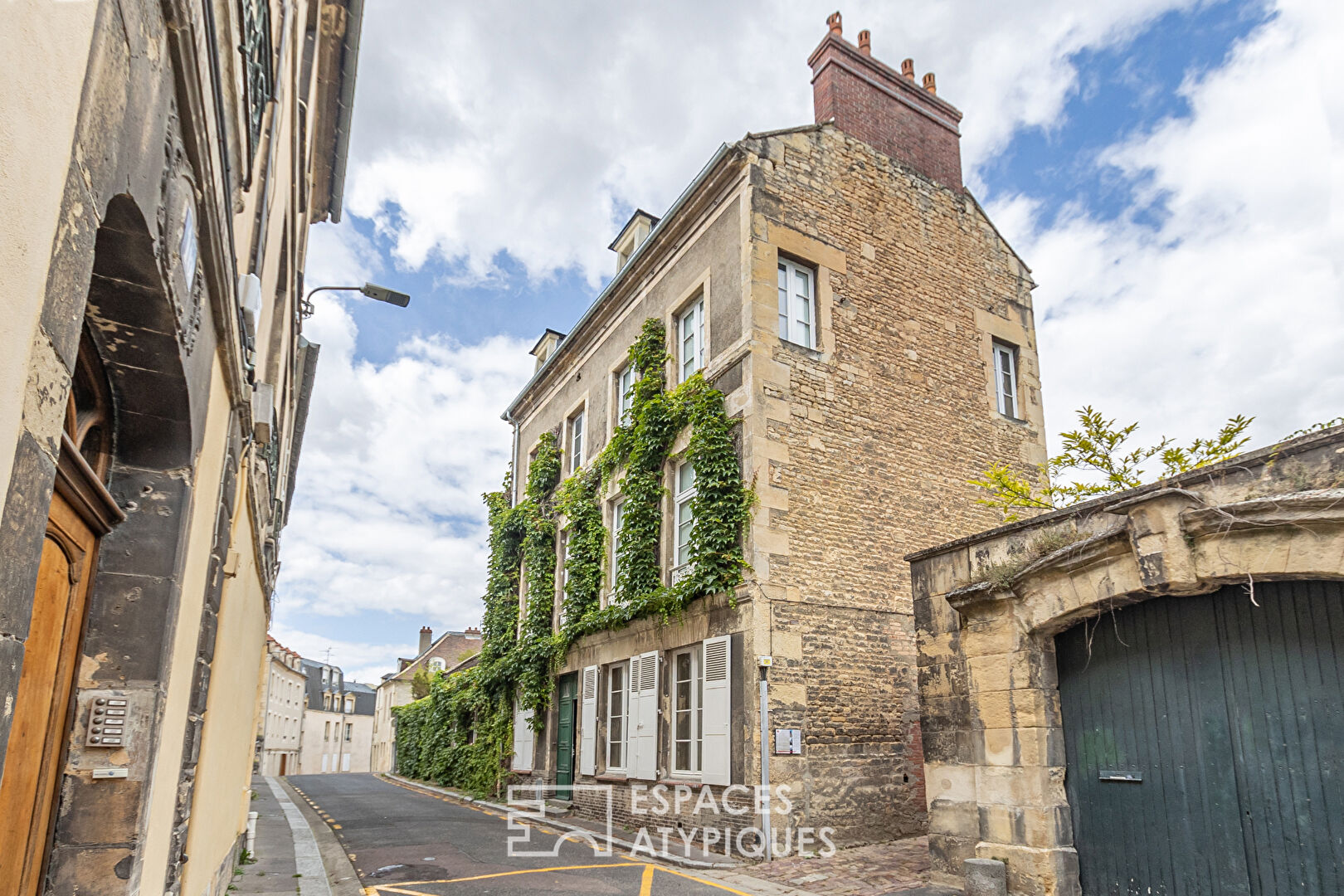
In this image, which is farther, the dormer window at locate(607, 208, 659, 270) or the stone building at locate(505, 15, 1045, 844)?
the dormer window at locate(607, 208, 659, 270)

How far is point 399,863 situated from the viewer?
9.76 m

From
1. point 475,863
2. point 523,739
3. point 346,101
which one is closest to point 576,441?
point 523,739

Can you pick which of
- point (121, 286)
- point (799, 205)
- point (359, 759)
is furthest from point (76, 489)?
point (359, 759)

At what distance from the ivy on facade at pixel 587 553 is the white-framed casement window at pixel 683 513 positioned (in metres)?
0.27

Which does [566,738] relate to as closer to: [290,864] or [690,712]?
[690,712]

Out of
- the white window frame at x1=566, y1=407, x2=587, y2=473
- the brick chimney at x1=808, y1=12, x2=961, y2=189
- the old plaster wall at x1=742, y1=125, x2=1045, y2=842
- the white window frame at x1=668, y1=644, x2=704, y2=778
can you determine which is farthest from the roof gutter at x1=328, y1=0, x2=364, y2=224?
the white window frame at x1=668, y1=644, x2=704, y2=778

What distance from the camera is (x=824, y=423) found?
39.7 feet

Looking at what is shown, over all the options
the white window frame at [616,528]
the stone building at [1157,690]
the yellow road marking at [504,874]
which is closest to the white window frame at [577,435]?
the white window frame at [616,528]

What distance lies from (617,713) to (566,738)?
7.34ft

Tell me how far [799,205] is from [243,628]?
907 cm

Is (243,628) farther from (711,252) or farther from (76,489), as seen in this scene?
(711,252)

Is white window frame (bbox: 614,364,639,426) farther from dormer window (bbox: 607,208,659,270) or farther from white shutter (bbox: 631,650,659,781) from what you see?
white shutter (bbox: 631,650,659,781)

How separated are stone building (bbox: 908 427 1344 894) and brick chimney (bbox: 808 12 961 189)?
866 centimetres

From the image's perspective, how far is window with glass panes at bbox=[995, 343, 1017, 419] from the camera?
14578 mm
